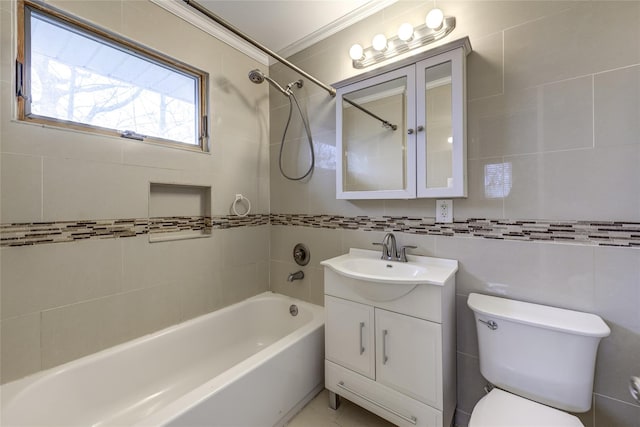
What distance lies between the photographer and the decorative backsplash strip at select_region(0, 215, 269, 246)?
1167 millimetres

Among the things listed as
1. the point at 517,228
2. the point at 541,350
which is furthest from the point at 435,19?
the point at 541,350

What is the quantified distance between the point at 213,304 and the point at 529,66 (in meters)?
2.33

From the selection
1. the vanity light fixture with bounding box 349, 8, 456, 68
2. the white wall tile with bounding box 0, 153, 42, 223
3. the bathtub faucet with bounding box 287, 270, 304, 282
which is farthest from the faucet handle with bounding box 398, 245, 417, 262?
the white wall tile with bounding box 0, 153, 42, 223

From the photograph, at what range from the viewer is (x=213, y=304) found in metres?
1.92

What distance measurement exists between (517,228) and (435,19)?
3.75 feet

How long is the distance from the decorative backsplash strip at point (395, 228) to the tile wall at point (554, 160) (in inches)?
1.1

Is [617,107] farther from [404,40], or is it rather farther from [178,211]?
[178,211]

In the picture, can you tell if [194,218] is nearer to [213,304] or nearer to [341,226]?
[213,304]

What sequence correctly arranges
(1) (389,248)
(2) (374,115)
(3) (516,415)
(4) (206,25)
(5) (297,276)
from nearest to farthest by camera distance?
1. (3) (516,415)
2. (1) (389,248)
3. (2) (374,115)
4. (4) (206,25)
5. (5) (297,276)

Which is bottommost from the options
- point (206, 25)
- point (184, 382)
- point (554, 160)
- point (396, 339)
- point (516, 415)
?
point (184, 382)

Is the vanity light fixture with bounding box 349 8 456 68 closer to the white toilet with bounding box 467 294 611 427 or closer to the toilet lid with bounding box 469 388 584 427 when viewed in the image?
the white toilet with bounding box 467 294 611 427

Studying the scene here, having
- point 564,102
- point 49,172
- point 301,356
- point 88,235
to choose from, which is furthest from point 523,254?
point 49,172

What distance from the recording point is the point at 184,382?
163 cm

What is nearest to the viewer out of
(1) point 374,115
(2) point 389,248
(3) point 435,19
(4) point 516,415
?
(4) point 516,415
